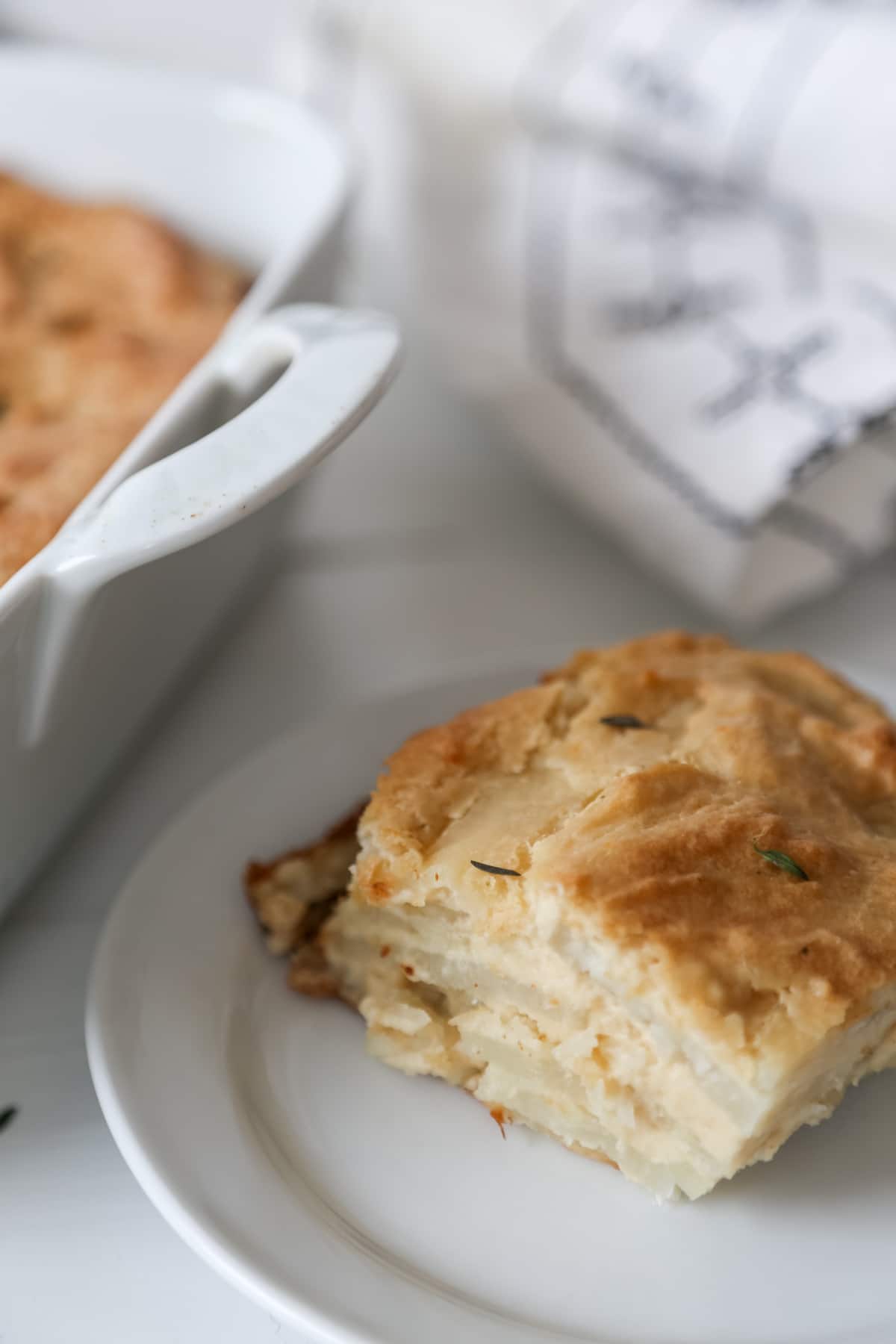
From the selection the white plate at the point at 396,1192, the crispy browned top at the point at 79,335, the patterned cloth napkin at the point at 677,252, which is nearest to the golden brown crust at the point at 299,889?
the white plate at the point at 396,1192

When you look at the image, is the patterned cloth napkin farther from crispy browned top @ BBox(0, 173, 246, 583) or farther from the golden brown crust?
the golden brown crust

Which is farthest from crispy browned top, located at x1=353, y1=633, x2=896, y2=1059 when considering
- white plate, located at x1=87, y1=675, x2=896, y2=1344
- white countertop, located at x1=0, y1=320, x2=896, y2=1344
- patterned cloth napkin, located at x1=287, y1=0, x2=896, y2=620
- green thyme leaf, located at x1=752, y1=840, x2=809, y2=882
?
patterned cloth napkin, located at x1=287, y1=0, x2=896, y2=620

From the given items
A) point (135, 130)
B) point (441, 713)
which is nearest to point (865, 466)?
point (441, 713)

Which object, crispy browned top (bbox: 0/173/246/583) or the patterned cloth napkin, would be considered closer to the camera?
crispy browned top (bbox: 0/173/246/583)

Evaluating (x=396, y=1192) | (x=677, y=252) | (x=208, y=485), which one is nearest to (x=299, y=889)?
(x=396, y=1192)

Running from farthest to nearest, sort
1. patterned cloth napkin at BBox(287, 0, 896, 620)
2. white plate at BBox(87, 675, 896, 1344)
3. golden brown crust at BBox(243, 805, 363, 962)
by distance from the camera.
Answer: patterned cloth napkin at BBox(287, 0, 896, 620) → golden brown crust at BBox(243, 805, 363, 962) → white plate at BBox(87, 675, 896, 1344)

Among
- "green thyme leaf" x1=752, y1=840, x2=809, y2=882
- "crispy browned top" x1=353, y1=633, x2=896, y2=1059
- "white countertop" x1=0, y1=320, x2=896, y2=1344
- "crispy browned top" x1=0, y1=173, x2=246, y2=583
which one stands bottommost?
"white countertop" x1=0, y1=320, x2=896, y2=1344

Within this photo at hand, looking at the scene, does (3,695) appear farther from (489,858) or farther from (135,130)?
(135,130)

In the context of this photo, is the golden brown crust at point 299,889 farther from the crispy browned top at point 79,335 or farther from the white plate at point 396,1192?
the crispy browned top at point 79,335
